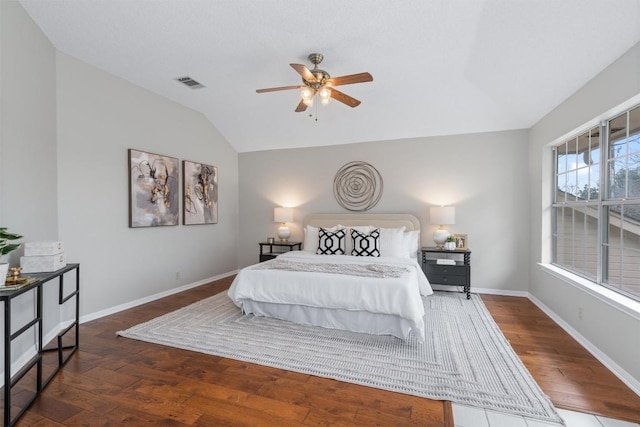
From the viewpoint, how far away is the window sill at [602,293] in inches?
93.2

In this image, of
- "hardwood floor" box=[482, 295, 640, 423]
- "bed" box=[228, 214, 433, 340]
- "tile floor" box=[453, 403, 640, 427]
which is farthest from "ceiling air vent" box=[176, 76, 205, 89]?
"hardwood floor" box=[482, 295, 640, 423]

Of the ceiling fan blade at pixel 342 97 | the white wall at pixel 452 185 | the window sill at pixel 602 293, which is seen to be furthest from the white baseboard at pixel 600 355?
the ceiling fan blade at pixel 342 97

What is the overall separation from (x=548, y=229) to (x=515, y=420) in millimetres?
3122

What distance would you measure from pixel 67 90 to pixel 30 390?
293cm

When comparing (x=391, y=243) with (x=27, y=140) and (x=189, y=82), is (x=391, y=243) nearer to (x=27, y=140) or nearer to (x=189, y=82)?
(x=189, y=82)

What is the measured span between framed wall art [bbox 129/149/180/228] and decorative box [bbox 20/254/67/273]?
5.26ft

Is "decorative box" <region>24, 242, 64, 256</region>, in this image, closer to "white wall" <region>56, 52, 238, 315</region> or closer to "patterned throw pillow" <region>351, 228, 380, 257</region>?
"white wall" <region>56, 52, 238, 315</region>

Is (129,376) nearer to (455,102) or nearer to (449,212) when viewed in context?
(449,212)

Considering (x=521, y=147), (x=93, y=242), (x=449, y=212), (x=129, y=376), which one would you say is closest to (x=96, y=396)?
(x=129, y=376)

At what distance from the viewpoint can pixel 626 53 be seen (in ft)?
8.13

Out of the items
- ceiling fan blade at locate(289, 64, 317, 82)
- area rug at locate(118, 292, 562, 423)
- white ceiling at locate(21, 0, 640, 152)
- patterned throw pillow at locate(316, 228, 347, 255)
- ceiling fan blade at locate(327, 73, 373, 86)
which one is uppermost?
white ceiling at locate(21, 0, 640, 152)

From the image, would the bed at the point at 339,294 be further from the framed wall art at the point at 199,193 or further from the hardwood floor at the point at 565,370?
the framed wall art at the point at 199,193

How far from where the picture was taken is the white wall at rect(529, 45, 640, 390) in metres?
2.38

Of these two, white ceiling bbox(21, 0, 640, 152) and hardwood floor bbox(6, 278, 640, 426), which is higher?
white ceiling bbox(21, 0, 640, 152)
